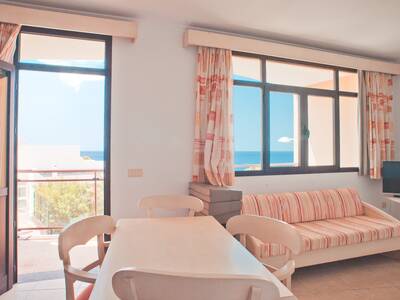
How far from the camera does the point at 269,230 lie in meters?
1.59

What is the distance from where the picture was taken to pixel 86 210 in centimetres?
416

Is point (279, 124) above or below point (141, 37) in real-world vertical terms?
below

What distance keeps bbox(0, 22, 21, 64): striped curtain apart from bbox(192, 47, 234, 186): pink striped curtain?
6.22ft

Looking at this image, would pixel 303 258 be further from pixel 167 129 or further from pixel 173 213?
pixel 167 129

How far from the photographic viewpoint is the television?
3.82 meters

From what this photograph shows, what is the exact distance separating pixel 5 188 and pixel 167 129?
1.71 metres

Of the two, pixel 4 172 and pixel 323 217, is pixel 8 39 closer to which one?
pixel 4 172

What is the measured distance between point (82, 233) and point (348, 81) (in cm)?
444

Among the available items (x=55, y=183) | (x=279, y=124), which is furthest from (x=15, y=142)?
(x=279, y=124)

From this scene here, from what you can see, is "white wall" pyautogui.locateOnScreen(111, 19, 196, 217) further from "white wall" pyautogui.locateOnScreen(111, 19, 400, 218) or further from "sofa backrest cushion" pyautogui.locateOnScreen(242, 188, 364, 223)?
"sofa backrest cushion" pyautogui.locateOnScreen(242, 188, 364, 223)

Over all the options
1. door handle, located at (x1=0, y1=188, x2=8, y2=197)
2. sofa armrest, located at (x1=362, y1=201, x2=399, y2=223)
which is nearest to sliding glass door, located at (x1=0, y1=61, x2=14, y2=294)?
door handle, located at (x1=0, y1=188, x2=8, y2=197)

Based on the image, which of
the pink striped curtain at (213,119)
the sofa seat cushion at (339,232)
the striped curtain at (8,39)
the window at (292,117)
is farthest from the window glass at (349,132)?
the striped curtain at (8,39)

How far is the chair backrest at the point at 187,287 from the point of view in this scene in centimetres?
77

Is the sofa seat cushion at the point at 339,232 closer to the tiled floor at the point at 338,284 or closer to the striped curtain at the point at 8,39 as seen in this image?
the tiled floor at the point at 338,284
